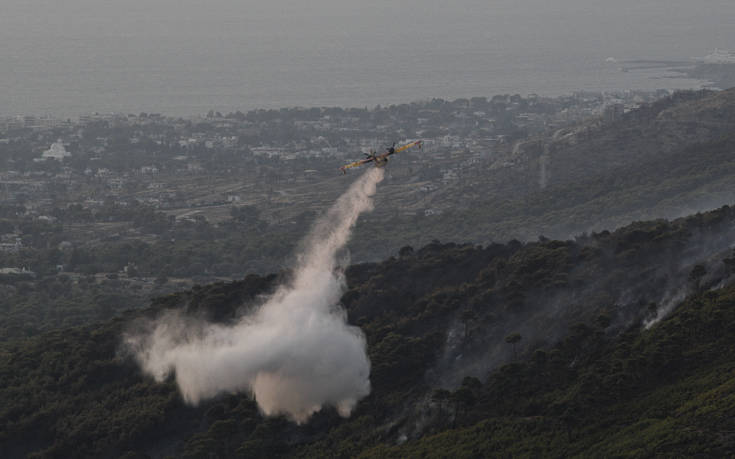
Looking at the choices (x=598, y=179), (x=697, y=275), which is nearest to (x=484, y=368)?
(x=697, y=275)

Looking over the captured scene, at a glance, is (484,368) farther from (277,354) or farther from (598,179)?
(598,179)

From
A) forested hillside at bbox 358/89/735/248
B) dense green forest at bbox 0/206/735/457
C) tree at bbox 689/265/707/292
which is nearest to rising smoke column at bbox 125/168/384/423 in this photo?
dense green forest at bbox 0/206/735/457

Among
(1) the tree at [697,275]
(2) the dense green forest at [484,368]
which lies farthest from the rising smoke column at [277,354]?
(1) the tree at [697,275]

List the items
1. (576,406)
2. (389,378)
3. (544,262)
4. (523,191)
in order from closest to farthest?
1. (576,406)
2. (389,378)
3. (544,262)
4. (523,191)

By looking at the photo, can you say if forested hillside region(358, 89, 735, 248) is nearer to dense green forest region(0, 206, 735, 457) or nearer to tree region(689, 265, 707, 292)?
dense green forest region(0, 206, 735, 457)

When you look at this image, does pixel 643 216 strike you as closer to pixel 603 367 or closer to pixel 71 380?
pixel 603 367

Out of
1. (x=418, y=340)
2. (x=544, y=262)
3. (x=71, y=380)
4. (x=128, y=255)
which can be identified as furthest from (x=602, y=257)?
(x=128, y=255)
